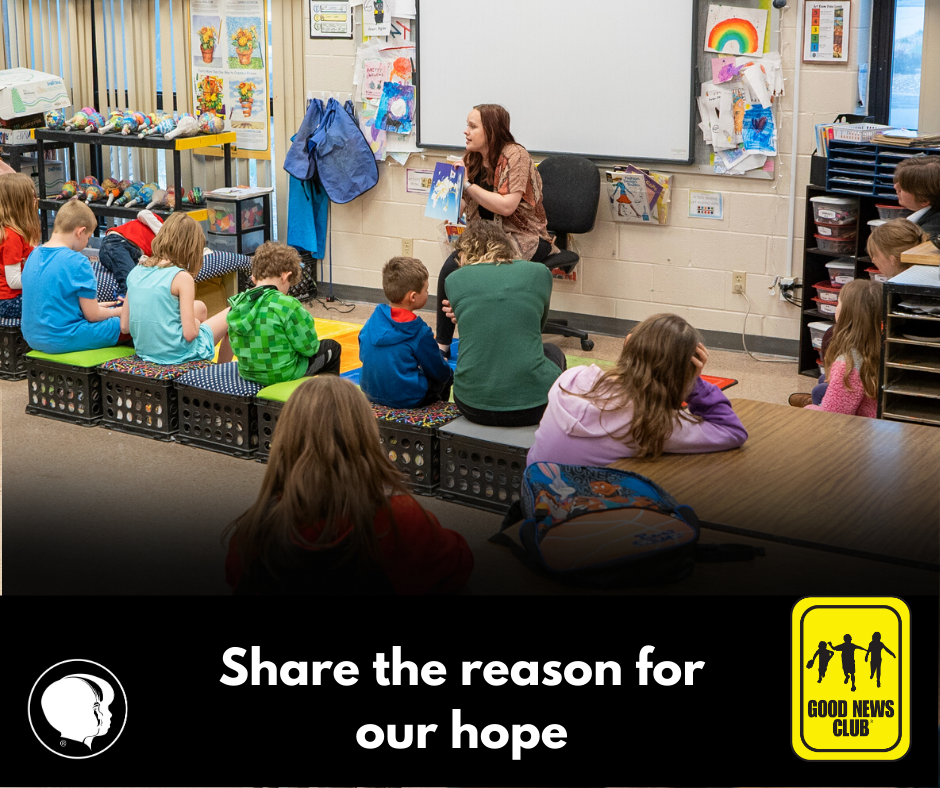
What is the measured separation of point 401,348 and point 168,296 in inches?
44.5

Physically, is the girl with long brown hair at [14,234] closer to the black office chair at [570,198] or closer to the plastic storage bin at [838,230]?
the black office chair at [570,198]

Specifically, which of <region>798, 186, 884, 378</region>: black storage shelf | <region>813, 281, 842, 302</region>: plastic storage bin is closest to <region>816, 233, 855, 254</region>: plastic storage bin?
<region>798, 186, 884, 378</region>: black storage shelf

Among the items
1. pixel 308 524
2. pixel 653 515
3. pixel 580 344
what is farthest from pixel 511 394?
pixel 580 344

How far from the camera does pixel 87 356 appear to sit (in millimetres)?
4660

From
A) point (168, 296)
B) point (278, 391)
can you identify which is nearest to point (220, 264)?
point (168, 296)

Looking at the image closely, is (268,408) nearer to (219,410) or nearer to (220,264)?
(219,410)

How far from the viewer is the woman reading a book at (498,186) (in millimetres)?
5348

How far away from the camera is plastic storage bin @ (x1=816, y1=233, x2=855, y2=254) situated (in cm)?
518

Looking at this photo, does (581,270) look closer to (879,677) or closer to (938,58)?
(938,58)

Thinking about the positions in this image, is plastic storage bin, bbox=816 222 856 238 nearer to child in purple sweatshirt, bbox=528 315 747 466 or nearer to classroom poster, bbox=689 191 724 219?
classroom poster, bbox=689 191 724 219

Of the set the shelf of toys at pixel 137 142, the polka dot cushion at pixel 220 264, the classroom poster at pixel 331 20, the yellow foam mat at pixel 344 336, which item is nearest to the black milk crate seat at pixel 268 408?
the yellow foam mat at pixel 344 336

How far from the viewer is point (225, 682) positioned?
2014 mm

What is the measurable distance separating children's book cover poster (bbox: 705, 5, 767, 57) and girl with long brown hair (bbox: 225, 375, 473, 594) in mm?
3971

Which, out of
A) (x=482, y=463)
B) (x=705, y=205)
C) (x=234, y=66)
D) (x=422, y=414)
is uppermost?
(x=234, y=66)
